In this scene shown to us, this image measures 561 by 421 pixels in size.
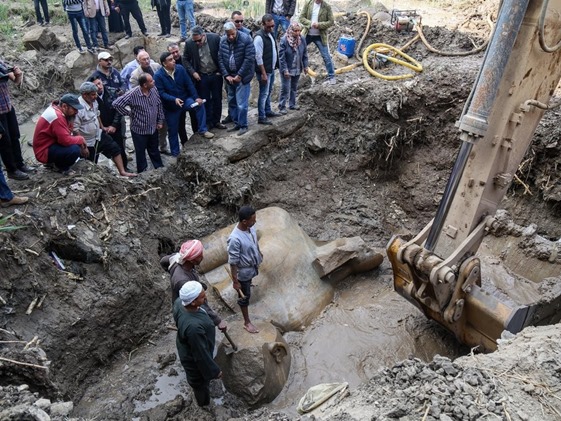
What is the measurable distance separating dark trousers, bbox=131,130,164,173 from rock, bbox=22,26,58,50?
19.3 feet

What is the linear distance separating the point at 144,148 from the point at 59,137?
1446 millimetres

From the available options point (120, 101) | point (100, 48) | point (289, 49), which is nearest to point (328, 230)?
point (289, 49)

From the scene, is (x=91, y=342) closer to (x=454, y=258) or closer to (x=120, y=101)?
(x=120, y=101)

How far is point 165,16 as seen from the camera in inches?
432

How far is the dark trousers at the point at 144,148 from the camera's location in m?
6.81

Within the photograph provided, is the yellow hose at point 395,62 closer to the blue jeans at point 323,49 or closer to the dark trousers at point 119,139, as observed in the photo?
the blue jeans at point 323,49

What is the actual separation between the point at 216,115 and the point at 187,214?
1.81 meters

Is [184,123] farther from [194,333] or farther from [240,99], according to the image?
[194,333]

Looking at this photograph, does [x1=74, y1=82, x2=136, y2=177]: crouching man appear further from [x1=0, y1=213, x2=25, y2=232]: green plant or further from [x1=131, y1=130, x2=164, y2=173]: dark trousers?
[x1=0, y1=213, x2=25, y2=232]: green plant

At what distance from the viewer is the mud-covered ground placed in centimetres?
383

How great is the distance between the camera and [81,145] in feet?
19.5


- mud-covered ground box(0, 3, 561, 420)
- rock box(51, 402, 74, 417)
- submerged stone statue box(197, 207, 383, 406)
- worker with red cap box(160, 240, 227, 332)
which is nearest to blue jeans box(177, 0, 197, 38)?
mud-covered ground box(0, 3, 561, 420)

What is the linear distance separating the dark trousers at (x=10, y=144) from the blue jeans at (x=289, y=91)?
13.3 feet

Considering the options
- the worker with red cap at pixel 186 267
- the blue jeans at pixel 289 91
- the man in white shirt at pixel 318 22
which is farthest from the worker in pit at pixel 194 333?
the man in white shirt at pixel 318 22
